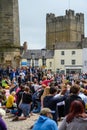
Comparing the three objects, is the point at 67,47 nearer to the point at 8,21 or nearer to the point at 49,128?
the point at 8,21

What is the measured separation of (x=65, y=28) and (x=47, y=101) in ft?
389

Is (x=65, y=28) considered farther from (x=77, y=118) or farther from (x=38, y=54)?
(x=77, y=118)

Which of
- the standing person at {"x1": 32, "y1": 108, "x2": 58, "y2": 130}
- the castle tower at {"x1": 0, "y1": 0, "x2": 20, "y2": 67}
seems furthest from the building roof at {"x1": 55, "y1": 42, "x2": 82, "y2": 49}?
the standing person at {"x1": 32, "y1": 108, "x2": 58, "y2": 130}

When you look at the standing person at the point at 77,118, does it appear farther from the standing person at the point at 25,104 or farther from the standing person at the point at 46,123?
the standing person at the point at 25,104

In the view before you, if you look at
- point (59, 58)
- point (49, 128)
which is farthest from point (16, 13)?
point (59, 58)

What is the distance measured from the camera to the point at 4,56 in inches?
1176

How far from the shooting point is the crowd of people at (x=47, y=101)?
25.9 feet

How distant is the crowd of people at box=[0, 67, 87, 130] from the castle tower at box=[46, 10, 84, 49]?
308 feet

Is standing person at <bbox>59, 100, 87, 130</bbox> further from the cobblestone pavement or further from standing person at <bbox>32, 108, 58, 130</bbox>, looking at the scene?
the cobblestone pavement

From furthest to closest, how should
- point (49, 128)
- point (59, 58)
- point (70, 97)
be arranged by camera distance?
point (59, 58) < point (70, 97) < point (49, 128)

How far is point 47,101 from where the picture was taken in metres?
12.0

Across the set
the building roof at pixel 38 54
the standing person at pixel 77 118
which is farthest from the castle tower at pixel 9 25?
the building roof at pixel 38 54

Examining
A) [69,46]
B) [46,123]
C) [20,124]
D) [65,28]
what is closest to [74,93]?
[46,123]

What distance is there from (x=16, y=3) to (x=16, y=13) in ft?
2.06
